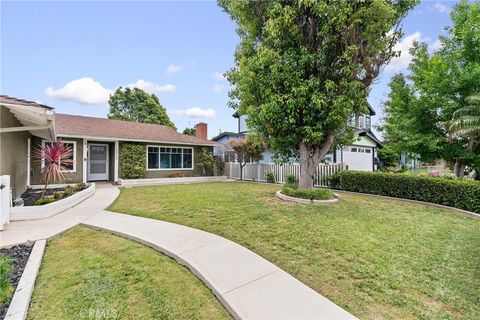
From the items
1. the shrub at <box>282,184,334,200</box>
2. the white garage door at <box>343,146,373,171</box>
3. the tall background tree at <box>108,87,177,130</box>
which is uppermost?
the tall background tree at <box>108,87,177,130</box>

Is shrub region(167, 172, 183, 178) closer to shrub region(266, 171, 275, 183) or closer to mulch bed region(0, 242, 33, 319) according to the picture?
shrub region(266, 171, 275, 183)

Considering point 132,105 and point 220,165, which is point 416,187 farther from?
point 132,105

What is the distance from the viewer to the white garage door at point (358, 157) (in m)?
18.5

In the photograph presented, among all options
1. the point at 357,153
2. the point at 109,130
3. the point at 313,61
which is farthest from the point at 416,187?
the point at 109,130

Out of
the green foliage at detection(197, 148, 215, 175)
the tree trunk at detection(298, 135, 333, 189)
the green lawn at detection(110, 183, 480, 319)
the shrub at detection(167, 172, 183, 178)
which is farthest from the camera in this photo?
the green foliage at detection(197, 148, 215, 175)

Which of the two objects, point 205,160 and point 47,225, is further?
point 205,160

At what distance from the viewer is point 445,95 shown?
12078 mm

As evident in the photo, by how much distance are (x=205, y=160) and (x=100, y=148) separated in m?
6.83

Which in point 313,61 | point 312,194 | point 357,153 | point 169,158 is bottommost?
point 312,194

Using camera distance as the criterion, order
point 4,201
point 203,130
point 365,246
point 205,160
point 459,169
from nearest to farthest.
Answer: point 365,246 → point 4,201 → point 459,169 → point 205,160 → point 203,130

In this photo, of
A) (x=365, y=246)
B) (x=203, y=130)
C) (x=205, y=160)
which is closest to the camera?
(x=365, y=246)

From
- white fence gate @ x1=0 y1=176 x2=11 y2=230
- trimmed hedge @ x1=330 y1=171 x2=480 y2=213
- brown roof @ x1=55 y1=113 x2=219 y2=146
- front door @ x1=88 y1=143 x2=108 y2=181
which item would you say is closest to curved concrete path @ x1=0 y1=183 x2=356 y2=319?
white fence gate @ x1=0 y1=176 x2=11 y2=230

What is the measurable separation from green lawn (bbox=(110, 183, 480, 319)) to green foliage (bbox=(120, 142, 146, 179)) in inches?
263

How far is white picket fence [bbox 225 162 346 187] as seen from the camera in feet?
43.4
